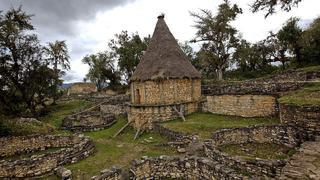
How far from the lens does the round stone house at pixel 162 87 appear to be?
67.7ft

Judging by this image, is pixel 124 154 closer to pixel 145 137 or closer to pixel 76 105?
pixel 145 137

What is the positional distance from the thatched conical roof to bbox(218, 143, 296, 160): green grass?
29.0ft

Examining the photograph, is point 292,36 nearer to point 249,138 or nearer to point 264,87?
point 264,87

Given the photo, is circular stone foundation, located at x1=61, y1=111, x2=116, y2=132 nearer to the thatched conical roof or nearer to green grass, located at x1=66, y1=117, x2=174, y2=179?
green grass, located at x1=66, y1=117, x2=174, y2=179

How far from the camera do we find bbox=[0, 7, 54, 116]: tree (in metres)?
25.8

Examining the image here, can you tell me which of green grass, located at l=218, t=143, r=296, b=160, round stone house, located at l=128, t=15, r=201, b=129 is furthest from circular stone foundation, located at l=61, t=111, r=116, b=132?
green grass, located at l=218, t=143, r=296, b=160

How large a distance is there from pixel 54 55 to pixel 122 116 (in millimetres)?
19199

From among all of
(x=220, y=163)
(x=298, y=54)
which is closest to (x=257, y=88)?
(x=220, y=163)

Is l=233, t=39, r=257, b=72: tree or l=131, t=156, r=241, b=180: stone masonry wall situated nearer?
l=131, t=156, r=241, b=180: stone masonry wall

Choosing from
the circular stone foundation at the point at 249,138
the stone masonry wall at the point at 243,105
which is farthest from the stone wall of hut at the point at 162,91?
the circular stone foundation at the point at 249,138

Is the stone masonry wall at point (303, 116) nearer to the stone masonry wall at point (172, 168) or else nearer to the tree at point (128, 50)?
the stone masonry wall at point (172, 168)

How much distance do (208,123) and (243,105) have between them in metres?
3.80

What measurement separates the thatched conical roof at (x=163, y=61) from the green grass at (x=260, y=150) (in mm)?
8843

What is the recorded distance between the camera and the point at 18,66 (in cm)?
2705
